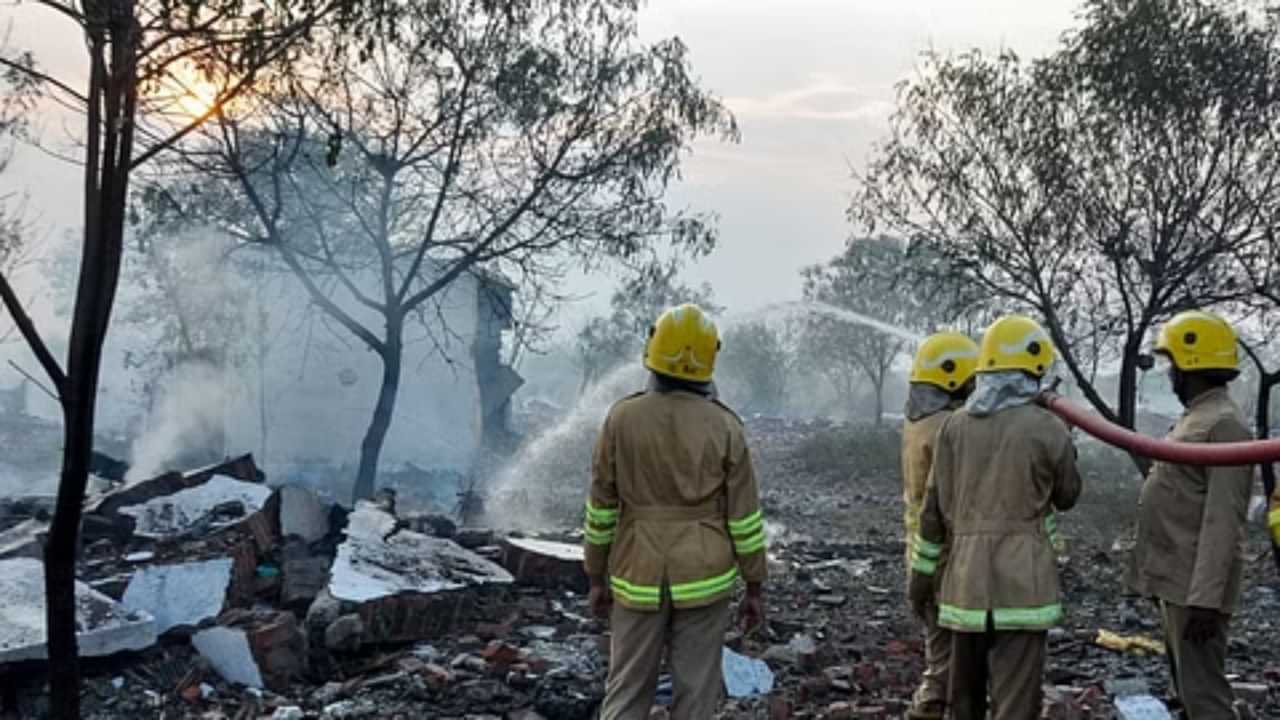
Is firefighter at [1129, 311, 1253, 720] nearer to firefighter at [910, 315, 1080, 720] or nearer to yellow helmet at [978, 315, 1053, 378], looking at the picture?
firefighter at [910, 315, 1080, 720]

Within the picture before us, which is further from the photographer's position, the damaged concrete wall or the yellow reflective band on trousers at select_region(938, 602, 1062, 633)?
the damaged concrete wall

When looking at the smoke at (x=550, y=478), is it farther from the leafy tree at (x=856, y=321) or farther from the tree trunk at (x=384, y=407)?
the leafy tree at (x=856, y=321)

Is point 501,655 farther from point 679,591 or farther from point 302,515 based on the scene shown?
point 302,515

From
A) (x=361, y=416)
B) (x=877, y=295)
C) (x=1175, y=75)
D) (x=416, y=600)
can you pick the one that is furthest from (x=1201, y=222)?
(x=877, y=295)

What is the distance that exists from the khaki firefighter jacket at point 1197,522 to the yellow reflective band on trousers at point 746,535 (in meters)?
1.51

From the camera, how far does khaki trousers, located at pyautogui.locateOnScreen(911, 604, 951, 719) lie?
522 centimetres

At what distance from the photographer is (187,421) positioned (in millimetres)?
22828

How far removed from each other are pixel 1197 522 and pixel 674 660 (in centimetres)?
201

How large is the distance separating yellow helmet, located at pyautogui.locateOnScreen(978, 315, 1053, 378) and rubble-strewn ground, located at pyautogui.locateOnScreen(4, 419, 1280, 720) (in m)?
2.06

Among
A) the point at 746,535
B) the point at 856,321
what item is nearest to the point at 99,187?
the point at 746,535

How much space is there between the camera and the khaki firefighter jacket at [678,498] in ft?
14.2

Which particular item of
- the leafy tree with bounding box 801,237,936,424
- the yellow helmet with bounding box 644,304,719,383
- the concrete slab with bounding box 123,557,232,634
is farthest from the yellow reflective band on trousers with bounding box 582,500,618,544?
the leafy tree with bounding box 801,237,936,424

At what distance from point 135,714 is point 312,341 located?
50.0ft

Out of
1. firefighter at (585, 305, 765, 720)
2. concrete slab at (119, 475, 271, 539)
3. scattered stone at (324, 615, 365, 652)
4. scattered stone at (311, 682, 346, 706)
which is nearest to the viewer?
firefighter at (585, 305, 765, 720)
